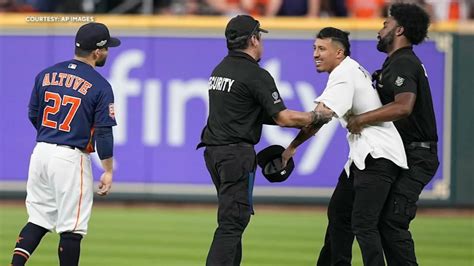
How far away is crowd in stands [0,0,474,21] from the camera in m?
15.3

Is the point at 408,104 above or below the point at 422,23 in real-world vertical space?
below

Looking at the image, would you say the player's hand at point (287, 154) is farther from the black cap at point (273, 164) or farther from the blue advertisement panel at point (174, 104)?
the blue advertisement panel at point (174, 104)

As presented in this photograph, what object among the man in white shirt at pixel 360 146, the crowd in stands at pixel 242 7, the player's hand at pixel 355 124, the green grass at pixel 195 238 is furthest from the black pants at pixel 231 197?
the crowd in stands at pixel 242 7

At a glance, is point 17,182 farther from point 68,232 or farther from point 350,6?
point 68,232

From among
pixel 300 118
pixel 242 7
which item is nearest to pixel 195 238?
pixel 300 118

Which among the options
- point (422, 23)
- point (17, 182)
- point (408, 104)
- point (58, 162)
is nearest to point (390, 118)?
point (408, 104)

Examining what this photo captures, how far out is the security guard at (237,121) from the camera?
810 cm

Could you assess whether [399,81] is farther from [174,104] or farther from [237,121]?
[174,104]

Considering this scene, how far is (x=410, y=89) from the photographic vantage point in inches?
324

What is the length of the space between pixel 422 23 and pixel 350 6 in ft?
23.0

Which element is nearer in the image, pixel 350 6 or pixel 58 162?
pixel 58 162

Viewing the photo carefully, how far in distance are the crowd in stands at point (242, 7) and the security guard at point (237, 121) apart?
23.8 ft

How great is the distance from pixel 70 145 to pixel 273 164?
1645mm

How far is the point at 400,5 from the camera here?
28.3ft
